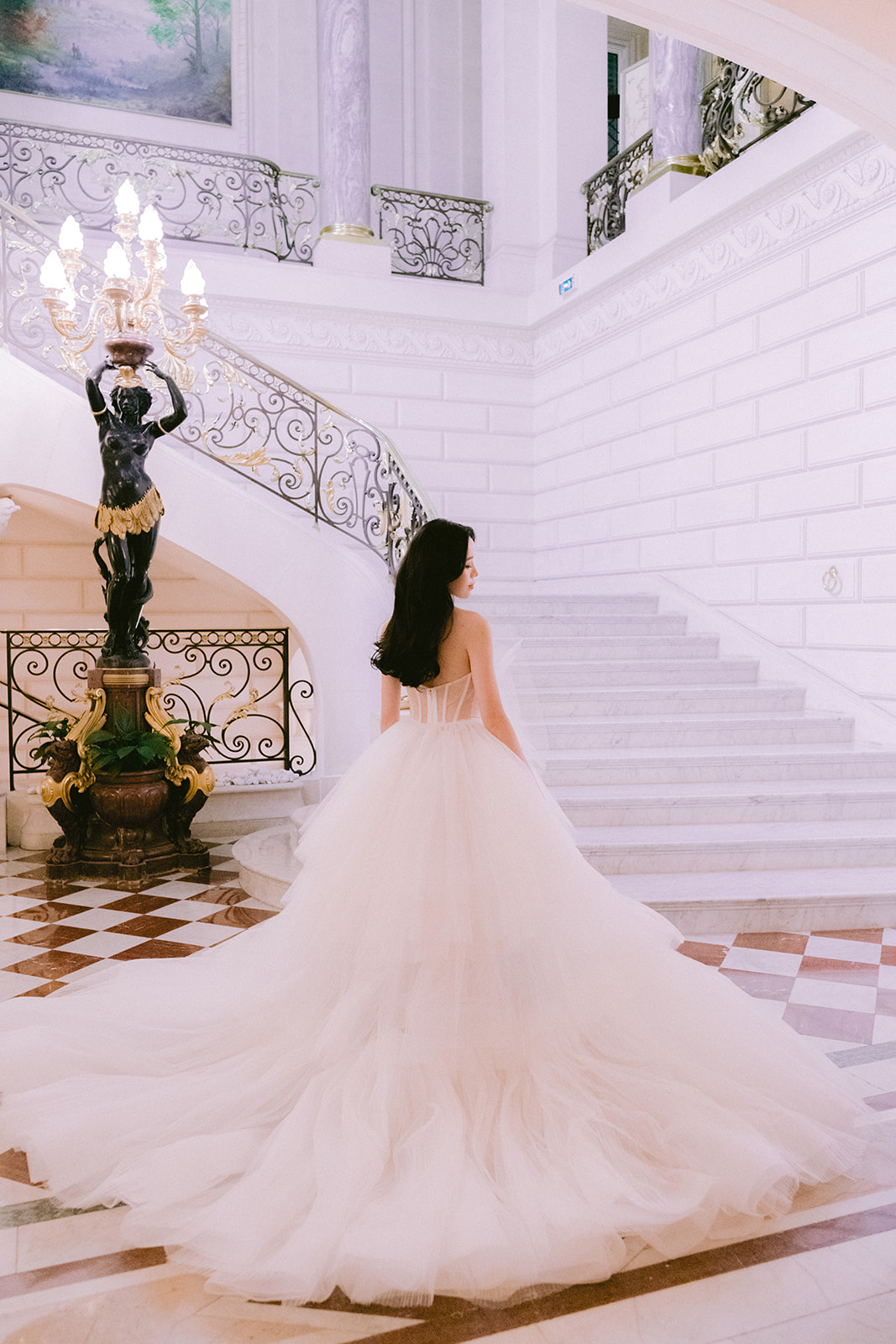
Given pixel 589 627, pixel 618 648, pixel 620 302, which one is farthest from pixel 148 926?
pixel 620 302

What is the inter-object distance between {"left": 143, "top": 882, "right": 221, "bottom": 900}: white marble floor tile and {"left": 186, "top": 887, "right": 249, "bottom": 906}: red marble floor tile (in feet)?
0.15

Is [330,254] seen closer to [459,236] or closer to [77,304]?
[459,236]

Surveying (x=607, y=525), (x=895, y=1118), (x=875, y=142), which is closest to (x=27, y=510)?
(x=607, y=525)

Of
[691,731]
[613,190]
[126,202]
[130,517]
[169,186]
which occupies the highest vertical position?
[169,186]

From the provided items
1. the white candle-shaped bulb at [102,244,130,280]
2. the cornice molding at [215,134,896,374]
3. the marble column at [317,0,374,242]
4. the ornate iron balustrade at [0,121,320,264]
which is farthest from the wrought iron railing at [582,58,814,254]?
the white candle-shaped bulb at [102,244,130,280]

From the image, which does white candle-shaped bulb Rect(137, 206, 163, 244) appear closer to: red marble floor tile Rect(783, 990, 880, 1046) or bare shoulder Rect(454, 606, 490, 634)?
bare shoulder Rect(454, 606, 490, 634)

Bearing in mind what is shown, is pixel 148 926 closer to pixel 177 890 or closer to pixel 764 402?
pixel 177 890

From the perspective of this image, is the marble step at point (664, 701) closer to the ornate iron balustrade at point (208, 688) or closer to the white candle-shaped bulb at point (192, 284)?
the ornate iron balustrade at point (208, 688)

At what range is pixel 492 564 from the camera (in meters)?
11.0

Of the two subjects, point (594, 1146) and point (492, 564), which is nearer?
point (594, 1146)

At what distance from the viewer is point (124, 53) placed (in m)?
10.7

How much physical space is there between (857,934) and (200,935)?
113 inches

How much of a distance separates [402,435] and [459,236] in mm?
2757

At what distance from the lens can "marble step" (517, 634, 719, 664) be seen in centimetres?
707
